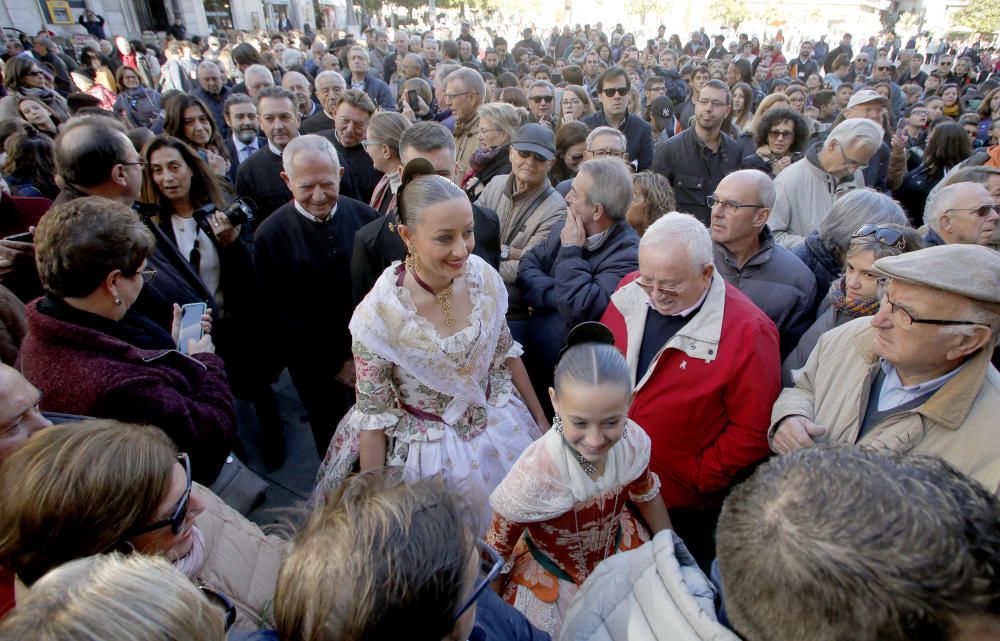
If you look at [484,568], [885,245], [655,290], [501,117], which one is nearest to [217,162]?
[501,117]

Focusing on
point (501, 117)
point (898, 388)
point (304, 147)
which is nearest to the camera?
Answer: point (898, 388)

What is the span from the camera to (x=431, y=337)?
206 cm

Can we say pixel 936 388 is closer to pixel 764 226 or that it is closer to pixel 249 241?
pixel 764 226

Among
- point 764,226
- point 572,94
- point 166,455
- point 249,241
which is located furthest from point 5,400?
point 572,94

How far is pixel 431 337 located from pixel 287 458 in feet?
6.90

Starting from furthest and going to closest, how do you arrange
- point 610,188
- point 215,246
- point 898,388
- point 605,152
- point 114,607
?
1. point 605,152
2. point 215,246
3. point 610,188
4. point 898,388
5. point 114,607

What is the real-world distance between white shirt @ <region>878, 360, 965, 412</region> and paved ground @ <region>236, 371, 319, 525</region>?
111 inches

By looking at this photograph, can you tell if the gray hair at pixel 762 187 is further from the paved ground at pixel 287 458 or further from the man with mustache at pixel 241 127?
the man with mustache at pixel 241 127

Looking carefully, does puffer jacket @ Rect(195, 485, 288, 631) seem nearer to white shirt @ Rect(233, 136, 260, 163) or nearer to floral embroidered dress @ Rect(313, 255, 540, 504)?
floral embroidered dress @ Rect(313, 255, 540, 504)

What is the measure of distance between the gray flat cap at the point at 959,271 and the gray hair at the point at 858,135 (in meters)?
2.34

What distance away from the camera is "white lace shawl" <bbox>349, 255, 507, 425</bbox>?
2.03m

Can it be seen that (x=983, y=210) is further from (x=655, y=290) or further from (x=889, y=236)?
(x=655, y=290)

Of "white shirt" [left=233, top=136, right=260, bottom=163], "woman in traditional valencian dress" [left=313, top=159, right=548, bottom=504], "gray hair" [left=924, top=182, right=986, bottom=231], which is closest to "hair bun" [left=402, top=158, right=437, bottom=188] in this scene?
"woman in traditional valencian dress" [left=313, top=159, right=548, bottom=504]

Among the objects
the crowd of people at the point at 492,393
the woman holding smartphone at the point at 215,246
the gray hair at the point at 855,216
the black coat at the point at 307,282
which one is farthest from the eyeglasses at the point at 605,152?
the woman holding smartphone at the point at 215,246
